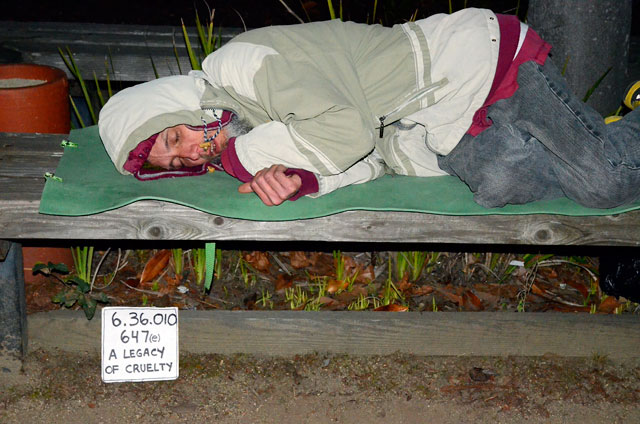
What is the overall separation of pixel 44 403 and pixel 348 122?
1.54 metres

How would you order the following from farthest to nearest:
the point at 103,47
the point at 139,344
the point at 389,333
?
the point at 103,47
the point at 389,333
the point at 139,344

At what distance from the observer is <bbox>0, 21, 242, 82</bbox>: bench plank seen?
143 inches

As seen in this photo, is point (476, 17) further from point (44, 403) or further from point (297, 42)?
point (44, 403)

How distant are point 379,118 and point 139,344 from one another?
1.25m

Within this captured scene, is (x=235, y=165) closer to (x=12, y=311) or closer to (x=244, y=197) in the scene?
(x=244, y=197)

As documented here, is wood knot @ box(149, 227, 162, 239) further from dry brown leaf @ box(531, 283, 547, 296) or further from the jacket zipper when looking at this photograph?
dry brown leaf @ box(531, 283, 547, 296)

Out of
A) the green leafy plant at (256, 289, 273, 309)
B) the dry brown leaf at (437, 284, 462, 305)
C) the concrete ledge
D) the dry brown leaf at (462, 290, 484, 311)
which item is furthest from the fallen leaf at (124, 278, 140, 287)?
the dry brown leaf at (462, 290, 484, 311)

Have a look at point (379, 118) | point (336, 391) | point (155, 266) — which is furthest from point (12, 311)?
point (379, 118)

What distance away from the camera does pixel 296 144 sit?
230cm

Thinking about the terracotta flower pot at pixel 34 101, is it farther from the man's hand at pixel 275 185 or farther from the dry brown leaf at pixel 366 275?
the dry brown leaf at pixel 366 275

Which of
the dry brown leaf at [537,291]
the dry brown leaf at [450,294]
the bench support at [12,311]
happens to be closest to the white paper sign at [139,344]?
the bench support at [12,311]

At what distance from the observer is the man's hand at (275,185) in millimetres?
2285

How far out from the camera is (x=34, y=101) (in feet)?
9.55

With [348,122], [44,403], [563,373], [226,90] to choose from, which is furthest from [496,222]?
[44,403]
